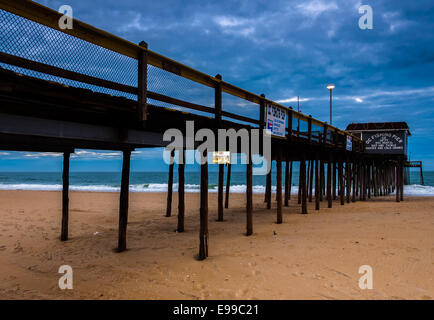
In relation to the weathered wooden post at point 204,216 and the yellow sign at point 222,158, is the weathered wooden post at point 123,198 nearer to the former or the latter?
the weathered wooden post at point 204,216

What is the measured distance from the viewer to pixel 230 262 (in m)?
6.06

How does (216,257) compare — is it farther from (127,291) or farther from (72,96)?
(72,96)

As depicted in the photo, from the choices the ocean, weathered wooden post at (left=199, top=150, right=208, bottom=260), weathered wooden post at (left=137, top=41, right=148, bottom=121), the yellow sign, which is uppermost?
weathered wooden post at (left=137, top=41, right=148, bottom=121)

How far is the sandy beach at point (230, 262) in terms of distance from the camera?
15.6 feet

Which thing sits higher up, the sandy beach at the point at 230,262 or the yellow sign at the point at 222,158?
the yellow sign at the point at 222,158

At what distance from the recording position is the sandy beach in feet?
15.6

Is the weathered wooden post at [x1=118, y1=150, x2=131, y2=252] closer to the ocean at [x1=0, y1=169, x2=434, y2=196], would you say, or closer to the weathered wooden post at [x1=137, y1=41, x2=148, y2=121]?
the weathered wooden post at [x1=137, y1=41, x2=148, y2=121]

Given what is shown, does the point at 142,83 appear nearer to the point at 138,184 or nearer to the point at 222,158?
the point at 222,158

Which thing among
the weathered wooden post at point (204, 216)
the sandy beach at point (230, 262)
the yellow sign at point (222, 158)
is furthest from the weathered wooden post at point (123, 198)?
the yellow sign at point (222, 158)

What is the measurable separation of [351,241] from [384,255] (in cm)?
117

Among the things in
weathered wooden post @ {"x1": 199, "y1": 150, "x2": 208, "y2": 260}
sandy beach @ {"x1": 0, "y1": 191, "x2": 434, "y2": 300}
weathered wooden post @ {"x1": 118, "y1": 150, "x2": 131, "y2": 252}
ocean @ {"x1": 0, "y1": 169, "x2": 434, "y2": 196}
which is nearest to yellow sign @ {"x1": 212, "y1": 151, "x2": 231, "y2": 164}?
sandy beach @ {"x1": 0, "y1": 191, "x2": 434, "y2": 300}

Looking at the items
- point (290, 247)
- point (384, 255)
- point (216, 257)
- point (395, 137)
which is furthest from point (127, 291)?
point (395, 137)

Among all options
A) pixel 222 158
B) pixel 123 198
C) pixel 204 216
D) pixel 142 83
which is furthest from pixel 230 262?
pixel 222 158
